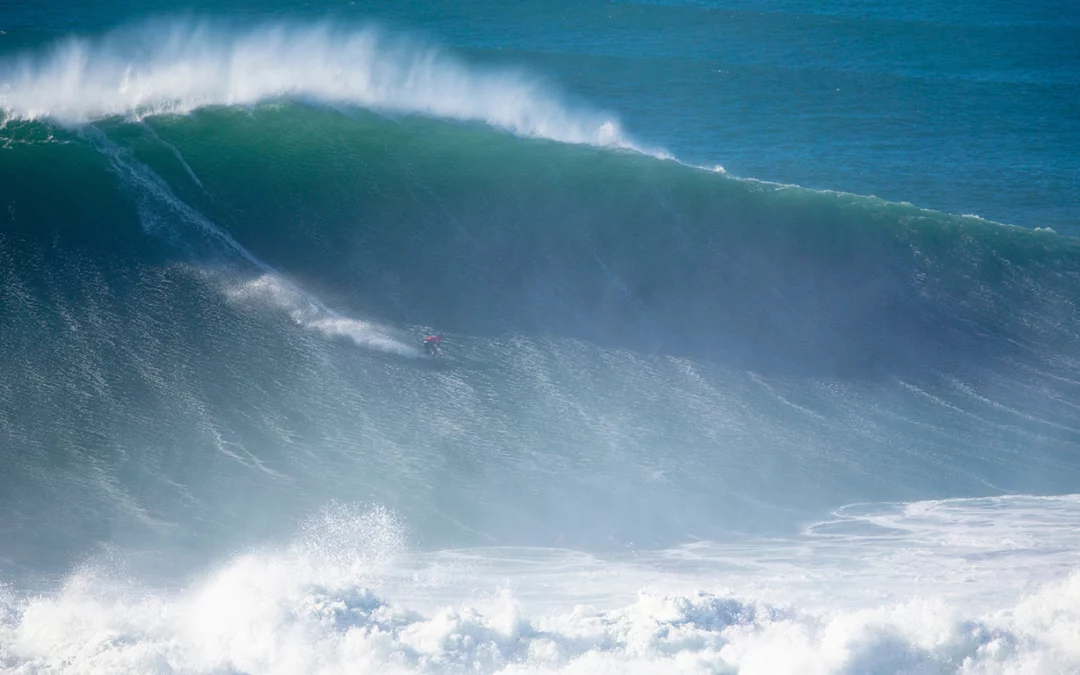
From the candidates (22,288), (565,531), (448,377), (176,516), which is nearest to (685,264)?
(448,377)

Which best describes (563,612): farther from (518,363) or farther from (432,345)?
(432,345)

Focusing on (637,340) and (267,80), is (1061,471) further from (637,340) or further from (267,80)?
(267,80)

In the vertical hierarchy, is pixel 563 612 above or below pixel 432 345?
below

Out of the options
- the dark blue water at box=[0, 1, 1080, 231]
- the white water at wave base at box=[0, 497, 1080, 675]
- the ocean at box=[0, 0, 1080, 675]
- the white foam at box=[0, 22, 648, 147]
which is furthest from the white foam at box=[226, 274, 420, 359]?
the dark blue water at box=[0, 1, 1080, 231]

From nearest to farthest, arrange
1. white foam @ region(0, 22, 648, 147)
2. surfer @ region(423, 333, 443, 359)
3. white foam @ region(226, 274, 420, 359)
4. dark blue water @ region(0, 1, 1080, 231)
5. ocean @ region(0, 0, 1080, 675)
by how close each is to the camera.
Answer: ocean @ region(0, 0, 1080, 675) → surfer @ region(423, 333, 443, 359) → white foam @ region(226, 274, 420, 359) → white foam @ region(0, 22, 648, 147) → dark blue water @ region(0, 1, 1080, 231)

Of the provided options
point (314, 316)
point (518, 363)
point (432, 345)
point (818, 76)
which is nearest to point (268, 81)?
point (314, 316)

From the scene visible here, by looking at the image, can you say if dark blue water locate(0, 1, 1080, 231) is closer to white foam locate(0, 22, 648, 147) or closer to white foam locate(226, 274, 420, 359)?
white foam locate(0, 22, 648, 147)
